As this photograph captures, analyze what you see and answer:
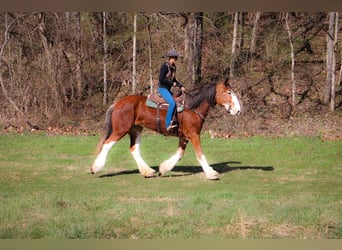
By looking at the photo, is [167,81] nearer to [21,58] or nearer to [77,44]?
[77,44]

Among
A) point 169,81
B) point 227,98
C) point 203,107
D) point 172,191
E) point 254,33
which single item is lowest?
point 172,191

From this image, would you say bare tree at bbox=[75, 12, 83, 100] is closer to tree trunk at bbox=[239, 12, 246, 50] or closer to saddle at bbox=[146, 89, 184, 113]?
saddle at bbox=[146, 89, 184, 113]

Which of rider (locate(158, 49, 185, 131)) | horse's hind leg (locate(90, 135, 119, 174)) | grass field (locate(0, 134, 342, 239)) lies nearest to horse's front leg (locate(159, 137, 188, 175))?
grass field (locate(0, 134, 342, 239))

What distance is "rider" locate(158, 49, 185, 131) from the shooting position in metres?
6.83

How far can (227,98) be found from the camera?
6914mm

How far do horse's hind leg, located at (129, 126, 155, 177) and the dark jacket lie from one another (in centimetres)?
63

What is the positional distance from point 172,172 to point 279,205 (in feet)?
4.72

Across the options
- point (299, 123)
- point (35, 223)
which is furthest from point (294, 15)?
point (35, 223)

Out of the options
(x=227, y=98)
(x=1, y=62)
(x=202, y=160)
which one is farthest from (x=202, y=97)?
(x=1, y=62)

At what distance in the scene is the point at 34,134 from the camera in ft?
24.2

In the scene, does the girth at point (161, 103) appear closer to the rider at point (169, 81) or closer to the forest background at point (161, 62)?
the rider at point (169, 81)

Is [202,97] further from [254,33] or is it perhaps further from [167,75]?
[254,33]

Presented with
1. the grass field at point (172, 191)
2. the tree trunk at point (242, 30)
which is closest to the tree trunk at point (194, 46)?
the tree trunk at point (242, 30)

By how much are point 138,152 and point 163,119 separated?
0.48 m
